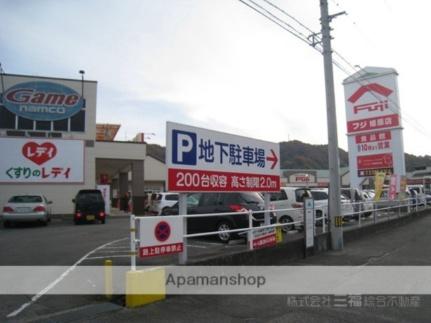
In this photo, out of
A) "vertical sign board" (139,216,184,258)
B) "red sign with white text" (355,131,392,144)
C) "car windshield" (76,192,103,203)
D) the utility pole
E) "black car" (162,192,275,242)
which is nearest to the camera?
"vertical sign board" (139,216,184,258)

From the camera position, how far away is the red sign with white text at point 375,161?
3075cm

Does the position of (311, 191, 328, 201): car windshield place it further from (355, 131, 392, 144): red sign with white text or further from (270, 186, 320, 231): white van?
(355, 131, 392, 144): red sign with white text

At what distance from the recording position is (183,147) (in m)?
8.59

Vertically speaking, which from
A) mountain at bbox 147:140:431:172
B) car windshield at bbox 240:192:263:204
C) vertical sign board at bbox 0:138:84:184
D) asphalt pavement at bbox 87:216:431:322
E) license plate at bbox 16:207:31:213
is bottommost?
asphalt pavement at bbox 87:216:431:322

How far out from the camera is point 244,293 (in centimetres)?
725

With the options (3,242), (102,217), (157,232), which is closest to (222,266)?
(157,232)

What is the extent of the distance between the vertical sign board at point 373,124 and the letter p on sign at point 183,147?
24.5 meters

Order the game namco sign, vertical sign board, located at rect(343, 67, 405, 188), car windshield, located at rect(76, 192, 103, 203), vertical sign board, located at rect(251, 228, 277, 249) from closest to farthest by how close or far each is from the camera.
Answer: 1. vertical sign board, located at rect(251, 228, 277, 249)
2. car windshield, located at rect(76, 192, 103, 203)
3. the game namco sign
4. vertical sign board, located at rect(343, 67, 405, 188)

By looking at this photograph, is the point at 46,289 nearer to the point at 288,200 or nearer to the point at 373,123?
the point at 288,200

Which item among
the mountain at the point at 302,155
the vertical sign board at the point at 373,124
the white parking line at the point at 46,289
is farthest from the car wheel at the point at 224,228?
the mountain at the point at 302,155

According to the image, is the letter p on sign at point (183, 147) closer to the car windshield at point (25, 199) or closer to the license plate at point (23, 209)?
the license plate at point (23, 209)

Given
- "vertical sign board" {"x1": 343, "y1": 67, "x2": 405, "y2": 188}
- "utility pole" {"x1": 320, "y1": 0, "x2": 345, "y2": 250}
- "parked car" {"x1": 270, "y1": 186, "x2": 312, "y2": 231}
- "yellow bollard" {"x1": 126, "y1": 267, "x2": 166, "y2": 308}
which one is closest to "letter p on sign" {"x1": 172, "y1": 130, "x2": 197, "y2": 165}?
"yellow bollard" {"x1": 126, "y1": 267, "x2": 166, "y2": 308}

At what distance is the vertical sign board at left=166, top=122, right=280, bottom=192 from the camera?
27.6 feet

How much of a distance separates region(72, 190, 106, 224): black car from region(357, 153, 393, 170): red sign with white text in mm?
20033
